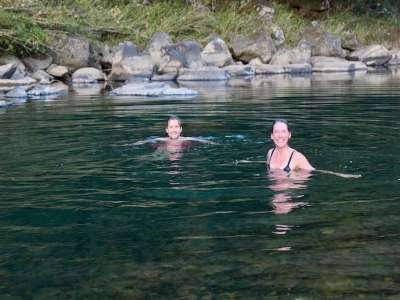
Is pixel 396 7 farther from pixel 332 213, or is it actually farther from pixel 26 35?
pixel 332 213

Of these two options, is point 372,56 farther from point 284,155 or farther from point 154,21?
point 284,155

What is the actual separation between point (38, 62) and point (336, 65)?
13.7 m

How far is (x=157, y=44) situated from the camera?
Answer: 3159 centimetres

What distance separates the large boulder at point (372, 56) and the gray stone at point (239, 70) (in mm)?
7154

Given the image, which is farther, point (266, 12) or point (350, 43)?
point (266, 12)

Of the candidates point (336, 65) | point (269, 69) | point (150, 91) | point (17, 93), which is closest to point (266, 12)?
point (336, 65)

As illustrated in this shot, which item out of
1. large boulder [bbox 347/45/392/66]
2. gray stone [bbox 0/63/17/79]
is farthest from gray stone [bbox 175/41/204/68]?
large boulder [bbox 347/45/392/66]

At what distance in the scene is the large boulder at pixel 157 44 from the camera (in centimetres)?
3070

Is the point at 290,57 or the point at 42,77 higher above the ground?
the point at 290,57

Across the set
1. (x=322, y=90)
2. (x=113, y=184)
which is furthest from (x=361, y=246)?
(x=322, y=90)

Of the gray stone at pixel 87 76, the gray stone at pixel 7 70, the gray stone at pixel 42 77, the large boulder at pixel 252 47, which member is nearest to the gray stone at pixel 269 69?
the large boulder at pixel 252 47

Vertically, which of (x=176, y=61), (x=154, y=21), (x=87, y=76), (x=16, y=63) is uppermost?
(x=154, y=21)

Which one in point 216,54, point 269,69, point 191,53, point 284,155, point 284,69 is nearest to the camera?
point 284,155

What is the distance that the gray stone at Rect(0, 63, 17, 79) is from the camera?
25.8 metres
